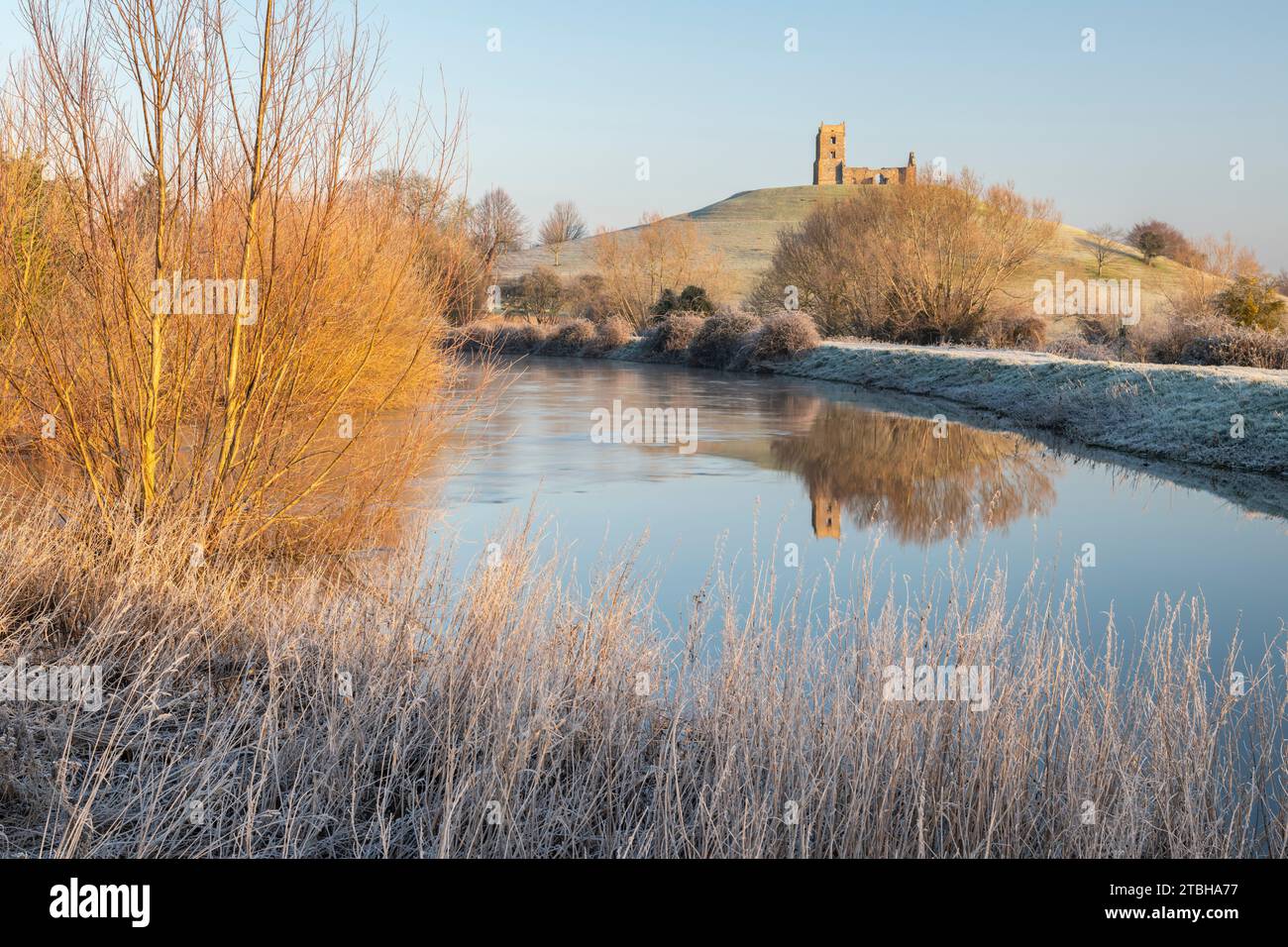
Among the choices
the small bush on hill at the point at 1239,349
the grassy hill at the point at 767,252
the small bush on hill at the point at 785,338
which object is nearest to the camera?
the small bush on hill at the point at 1239,349

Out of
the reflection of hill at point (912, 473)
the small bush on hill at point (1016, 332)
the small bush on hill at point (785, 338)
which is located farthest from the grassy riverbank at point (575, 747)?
the small bush on hill at point (785, 338)

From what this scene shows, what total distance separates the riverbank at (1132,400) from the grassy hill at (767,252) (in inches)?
932

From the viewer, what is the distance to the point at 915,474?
1320cm

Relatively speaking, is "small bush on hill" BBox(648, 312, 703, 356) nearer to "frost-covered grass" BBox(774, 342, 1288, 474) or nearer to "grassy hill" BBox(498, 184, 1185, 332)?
"grassy hill" BBox(498, 184, 1185, 332)

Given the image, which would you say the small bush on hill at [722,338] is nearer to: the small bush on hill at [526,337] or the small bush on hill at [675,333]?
the small bush on hill at [675,333]

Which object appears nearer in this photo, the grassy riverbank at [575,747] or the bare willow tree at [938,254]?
the grassy riverbank at [575,747]

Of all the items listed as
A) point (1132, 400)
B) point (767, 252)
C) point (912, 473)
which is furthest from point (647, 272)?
point (912, 473)

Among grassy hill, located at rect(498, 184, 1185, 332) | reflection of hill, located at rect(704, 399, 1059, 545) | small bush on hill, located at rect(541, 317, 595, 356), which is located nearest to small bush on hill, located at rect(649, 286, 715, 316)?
small bush on hill, located at rect(541, 317, 595, 356)

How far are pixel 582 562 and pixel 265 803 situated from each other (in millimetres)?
4349

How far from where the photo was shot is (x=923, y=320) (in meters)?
35.2

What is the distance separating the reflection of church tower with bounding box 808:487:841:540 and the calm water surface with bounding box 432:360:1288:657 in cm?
3

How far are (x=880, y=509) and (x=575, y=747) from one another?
7374mm

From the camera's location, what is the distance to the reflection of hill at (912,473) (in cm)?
1059
